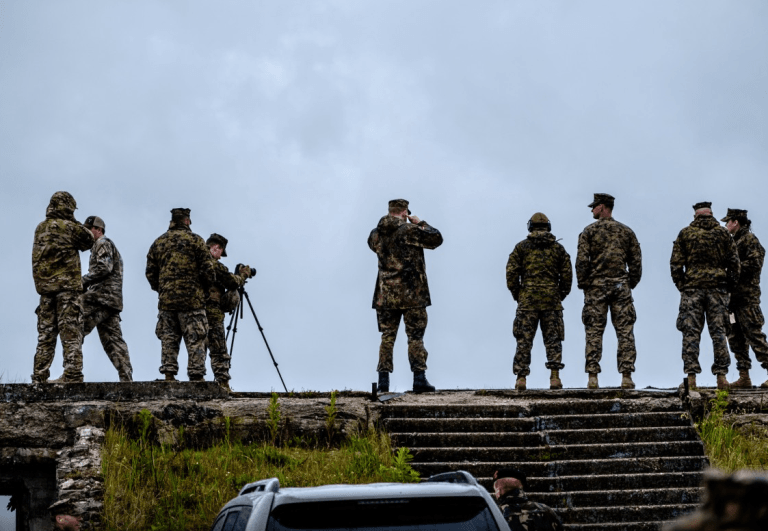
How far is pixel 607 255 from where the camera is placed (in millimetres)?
13094

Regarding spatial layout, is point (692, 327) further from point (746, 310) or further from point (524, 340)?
point (524, 340)

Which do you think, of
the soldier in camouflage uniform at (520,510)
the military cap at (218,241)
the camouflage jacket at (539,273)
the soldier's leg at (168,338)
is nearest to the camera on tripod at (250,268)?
the military cap at (218,241)

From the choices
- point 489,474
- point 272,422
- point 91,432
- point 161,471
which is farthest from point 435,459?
point 91,432

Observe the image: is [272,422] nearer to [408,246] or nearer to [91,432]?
[91,432]

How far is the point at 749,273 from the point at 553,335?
3.37m

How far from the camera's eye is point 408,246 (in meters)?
13.3

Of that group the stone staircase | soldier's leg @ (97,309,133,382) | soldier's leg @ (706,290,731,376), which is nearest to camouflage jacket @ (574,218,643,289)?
soldier's leg @ (706,290,731,376)

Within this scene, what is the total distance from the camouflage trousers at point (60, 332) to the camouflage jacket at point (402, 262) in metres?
4.01

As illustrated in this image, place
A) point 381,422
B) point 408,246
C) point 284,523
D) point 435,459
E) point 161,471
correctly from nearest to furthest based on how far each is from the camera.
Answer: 1. point 284,523
2. point 161,471
3. point 435,459
4. point 381,422
5. point 408,246

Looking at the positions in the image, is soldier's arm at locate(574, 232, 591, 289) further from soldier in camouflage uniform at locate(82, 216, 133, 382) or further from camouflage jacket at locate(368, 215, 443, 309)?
soldier in camouflage uniform at locate(82, 216, 133, 382)

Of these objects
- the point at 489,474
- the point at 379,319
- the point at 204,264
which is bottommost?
the point at 489,474

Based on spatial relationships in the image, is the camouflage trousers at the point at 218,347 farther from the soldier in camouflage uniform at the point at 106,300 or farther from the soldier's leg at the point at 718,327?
the soldier's leg at the point at 718,327

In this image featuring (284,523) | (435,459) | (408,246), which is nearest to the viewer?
(284,523)

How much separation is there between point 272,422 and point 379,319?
2804mm
